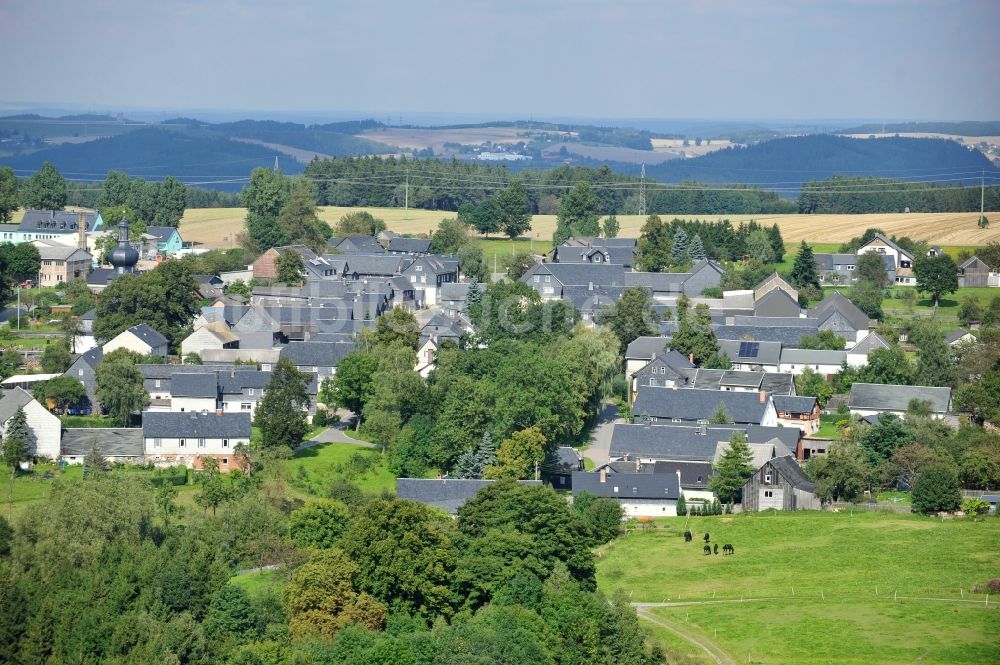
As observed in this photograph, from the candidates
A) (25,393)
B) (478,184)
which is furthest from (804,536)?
(478,184)

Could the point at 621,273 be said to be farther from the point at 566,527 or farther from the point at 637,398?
the point at 566,527

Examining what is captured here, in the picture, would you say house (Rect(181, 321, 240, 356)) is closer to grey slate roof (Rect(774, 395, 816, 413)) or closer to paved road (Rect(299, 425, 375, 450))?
paved road (Rect(299, 425, 375, 450))

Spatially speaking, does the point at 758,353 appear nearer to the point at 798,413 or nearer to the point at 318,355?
the point at 798,413

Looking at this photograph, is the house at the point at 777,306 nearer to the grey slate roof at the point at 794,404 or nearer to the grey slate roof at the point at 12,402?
the grey slate roof at the point at 794,404

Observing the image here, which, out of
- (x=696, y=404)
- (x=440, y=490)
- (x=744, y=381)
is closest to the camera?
(x=440, y=490)

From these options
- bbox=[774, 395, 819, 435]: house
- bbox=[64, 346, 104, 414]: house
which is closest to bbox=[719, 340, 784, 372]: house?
bbox=[774, 395, 819, 435]: house

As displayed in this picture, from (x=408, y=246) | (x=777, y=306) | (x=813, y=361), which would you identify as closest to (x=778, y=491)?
(x=813, y=361)
